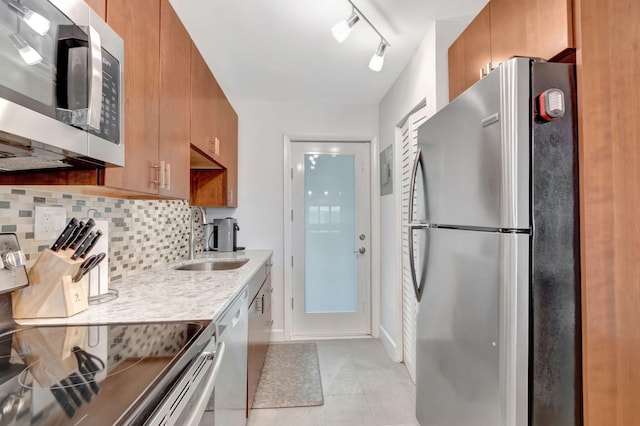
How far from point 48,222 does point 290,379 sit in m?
1.88

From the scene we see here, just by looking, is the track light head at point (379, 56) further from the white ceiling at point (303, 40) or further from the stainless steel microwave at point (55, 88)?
the stainless steel microwave at point (55, 88)

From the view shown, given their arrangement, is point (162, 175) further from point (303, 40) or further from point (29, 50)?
point (303, 40)

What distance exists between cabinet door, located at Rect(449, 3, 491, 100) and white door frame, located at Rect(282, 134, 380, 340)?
1.42m

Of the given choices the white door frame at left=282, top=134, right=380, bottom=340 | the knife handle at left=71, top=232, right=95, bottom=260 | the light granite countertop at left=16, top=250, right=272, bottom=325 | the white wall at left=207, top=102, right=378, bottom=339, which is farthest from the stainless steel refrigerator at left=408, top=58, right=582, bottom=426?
the white wall at left=207, top=102, right=378, bottom=339

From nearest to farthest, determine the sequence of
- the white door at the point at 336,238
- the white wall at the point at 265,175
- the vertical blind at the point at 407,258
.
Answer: the vertical blind at the point at 407,258 → the white wall at the point at 265,175 → the white door at the point at 336,238

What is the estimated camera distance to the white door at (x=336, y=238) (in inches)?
126

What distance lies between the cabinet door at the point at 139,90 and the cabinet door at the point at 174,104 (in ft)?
0.20

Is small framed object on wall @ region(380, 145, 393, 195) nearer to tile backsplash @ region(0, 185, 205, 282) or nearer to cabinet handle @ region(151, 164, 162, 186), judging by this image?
tile backsplash @ region(0, 185, 205, 282)

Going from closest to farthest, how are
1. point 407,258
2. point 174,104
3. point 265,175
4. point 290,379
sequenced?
point 174,104 → point 290,379 → point 407,258 → point 265,175

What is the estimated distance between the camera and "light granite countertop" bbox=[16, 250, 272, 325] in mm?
1025

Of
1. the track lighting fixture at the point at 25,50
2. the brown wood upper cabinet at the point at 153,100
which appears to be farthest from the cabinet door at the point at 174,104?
the track lighting fixture at the point at 25,50

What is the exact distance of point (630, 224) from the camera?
3.10 feet

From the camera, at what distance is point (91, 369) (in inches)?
27.1

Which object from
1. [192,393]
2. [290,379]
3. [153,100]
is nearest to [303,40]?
[153,100]
